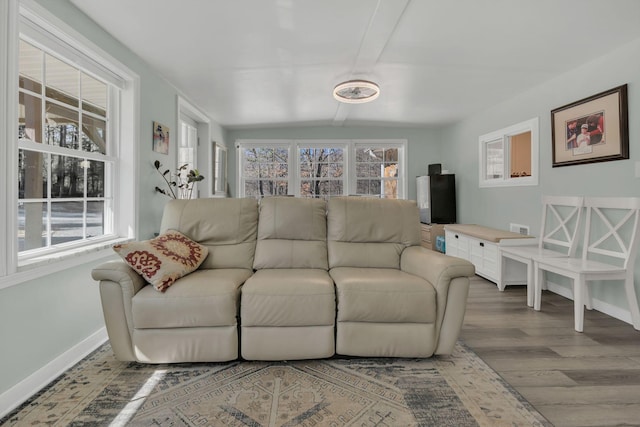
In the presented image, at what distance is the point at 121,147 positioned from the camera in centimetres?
281

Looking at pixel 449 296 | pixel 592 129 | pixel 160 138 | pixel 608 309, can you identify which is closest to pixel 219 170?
pixel 160 138

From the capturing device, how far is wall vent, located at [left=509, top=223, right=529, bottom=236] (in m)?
3.87

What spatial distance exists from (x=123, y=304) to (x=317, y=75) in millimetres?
2920

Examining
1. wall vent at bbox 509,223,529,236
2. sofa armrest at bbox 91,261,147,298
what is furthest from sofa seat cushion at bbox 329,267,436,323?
wall vent at bbox 509,223,529,236

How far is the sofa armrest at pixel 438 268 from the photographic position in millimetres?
1937

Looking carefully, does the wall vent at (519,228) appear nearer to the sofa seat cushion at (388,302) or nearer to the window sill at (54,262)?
the sofa seat cushion at (388,302)

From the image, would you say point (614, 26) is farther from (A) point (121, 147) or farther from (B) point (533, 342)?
(A) point (121, 147)

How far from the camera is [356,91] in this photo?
3.71 m

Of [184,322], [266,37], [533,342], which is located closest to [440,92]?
[266,37]

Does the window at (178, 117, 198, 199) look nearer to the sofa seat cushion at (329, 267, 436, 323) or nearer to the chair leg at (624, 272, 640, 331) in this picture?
the sofa seat cushion at (329, 267, 436, 323)

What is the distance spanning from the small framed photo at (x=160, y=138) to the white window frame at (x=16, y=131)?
0.35 m

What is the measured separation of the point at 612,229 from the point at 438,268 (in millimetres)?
1820

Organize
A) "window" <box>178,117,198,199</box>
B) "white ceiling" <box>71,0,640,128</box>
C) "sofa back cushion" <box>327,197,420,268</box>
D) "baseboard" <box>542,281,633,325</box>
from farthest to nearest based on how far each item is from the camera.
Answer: "window" <box>178,117,198,199</box>
"baseboard" <box>542,281,633,325</box>
"sofa back cushion" <box>327,197,420,268</box>
"white ceiling" <box>71,0,640,128</box>

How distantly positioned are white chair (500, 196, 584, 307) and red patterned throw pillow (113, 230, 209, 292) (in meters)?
2.93
